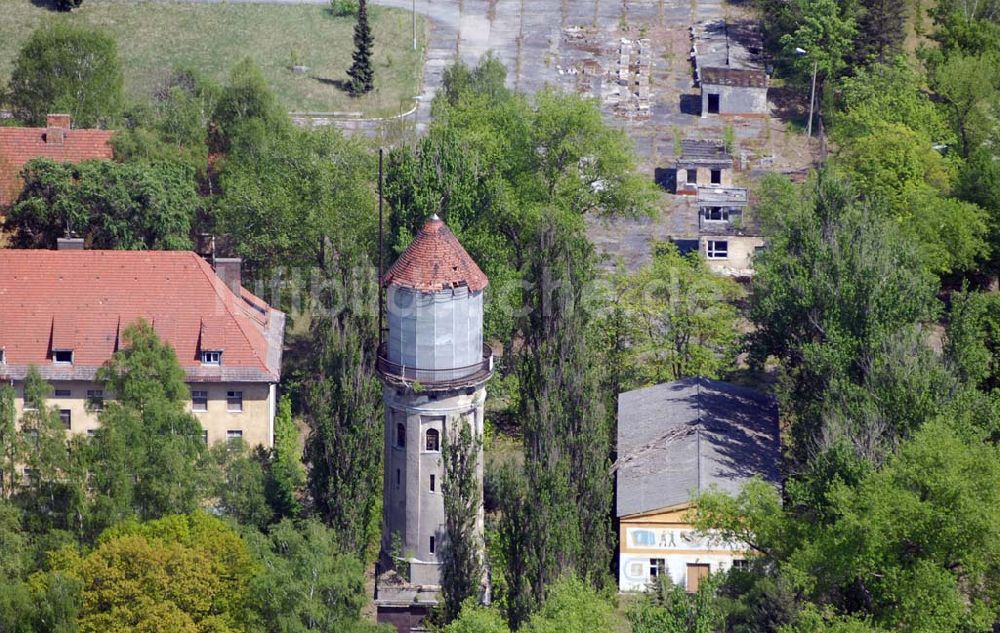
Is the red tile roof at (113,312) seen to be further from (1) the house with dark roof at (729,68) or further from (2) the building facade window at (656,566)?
(1) the house with dark roof at (729,68)

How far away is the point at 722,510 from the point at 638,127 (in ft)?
195

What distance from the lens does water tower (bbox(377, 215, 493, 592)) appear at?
76.6 meters

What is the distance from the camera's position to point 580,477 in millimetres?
80125

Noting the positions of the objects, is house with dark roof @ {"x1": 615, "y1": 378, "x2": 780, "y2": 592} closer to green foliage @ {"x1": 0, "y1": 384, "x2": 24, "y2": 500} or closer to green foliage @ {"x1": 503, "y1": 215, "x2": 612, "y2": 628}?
green foliage @ {"x1": 503, "y1": 215, "x2": 612, "y2": 628}

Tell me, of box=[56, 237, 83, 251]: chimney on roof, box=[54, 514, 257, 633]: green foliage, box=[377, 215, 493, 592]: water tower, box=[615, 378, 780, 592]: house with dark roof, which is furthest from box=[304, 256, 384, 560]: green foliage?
box=[56, 237, 83, 251]: chimney on roof

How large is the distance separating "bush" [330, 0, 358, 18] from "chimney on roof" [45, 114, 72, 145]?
3753cm

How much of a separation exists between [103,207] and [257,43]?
45.2 m

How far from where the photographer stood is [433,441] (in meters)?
77.4

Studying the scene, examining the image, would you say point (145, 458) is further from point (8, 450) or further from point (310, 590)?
point (310, 590)

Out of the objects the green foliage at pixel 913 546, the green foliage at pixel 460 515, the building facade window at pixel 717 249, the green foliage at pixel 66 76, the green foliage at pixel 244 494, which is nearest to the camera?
the green foliage at pixel 913 546

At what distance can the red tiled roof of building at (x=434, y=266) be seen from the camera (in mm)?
76625

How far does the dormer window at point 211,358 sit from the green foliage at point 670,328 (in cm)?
1763

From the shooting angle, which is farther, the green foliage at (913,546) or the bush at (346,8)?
the bush at (346,8)

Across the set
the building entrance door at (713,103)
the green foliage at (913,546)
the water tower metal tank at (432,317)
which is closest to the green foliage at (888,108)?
the building entrance door at (713,103)
